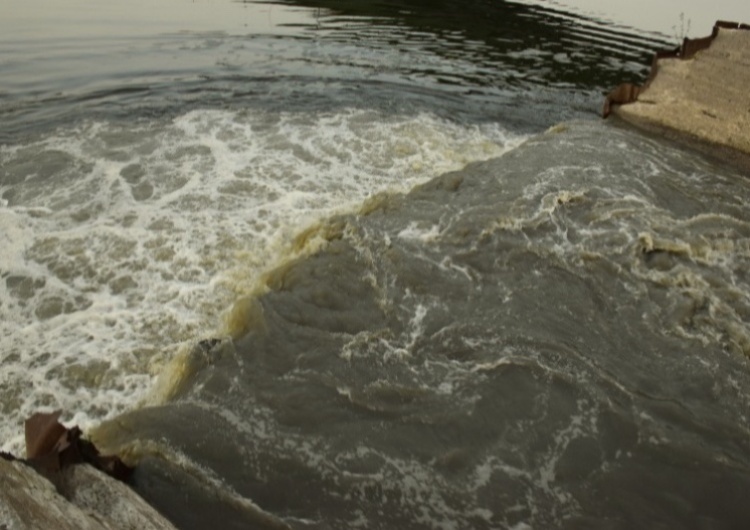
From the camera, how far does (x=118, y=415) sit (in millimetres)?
4039

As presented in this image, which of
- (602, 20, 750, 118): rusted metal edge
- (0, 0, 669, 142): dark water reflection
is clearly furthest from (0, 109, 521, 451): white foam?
(602, 20, 750, 118): rusted metal edge

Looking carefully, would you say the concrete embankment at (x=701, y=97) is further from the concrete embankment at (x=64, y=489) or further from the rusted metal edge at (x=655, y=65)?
the concrete embankment at (x=64, y=489)

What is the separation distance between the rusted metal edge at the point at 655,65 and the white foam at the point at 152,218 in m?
2.06

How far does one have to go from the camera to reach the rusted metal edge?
1057 cm

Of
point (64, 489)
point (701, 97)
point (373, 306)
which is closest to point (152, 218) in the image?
point (373, 306)

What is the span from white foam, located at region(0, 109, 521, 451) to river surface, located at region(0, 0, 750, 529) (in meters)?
0.03

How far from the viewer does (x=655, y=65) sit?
1112cm

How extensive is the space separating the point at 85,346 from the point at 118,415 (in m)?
1.13

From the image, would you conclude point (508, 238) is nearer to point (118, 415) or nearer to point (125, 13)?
point (118, 415)

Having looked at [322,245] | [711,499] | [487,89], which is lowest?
[711,499]

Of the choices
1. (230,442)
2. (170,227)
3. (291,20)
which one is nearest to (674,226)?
(230,442)

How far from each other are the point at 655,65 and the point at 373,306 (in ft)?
30.4

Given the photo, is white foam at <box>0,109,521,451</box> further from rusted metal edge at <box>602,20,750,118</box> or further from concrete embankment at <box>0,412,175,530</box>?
rusted metal edge at <box>602,20,750,118</box>

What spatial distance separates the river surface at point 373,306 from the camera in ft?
11.5
